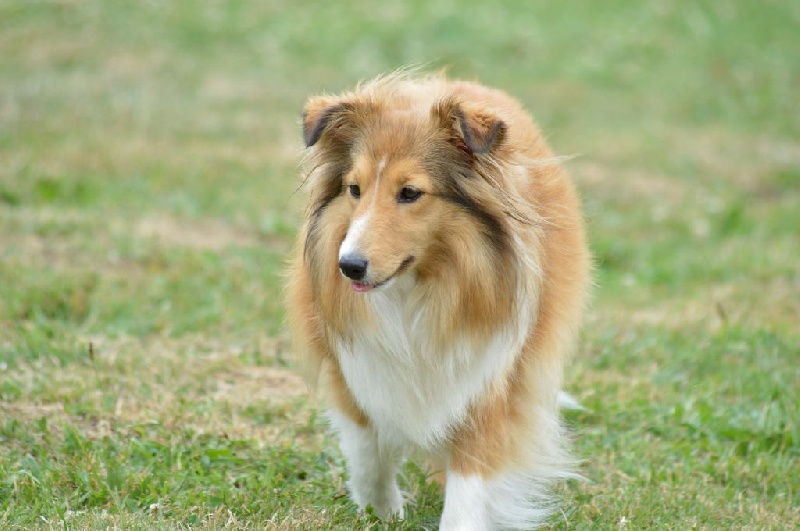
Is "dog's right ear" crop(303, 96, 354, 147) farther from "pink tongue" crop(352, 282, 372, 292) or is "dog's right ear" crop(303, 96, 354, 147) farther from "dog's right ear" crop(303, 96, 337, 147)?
"pink tongue" crop(352, 282, 372, 292)

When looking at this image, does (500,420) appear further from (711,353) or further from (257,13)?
(257,13)

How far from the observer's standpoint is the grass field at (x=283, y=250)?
4836 millimetres

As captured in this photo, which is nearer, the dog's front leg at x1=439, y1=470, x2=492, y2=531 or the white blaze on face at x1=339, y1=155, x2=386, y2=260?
the white blaze on face at x1=339, y1=155, x2=386, y2=260

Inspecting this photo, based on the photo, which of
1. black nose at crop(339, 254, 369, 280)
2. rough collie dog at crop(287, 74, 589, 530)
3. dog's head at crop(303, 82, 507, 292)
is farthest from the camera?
rough collie dog at crop(287, 74, 589, 530)

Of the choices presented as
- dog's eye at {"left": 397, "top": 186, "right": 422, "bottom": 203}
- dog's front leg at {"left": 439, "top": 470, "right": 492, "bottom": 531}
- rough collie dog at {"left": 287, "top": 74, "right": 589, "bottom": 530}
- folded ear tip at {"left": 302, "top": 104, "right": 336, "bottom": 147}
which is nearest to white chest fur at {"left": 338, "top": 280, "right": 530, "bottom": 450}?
rough collie dog at {"left": 287, "top": 74, "right": 589, "bottom": 530}

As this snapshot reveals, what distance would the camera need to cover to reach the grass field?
4.84 metres

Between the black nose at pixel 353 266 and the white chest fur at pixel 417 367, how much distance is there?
Answer: 347 millimetres

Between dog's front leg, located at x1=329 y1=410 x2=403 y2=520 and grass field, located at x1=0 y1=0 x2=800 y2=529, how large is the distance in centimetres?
13

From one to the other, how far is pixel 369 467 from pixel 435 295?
872mm

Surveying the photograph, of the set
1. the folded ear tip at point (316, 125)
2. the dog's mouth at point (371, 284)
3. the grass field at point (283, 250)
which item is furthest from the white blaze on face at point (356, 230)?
the grass field at point (283, 250)

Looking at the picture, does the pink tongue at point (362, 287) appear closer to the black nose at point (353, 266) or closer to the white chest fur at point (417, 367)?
the black nose at point (353, 266)

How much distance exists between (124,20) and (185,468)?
1050 centimetres

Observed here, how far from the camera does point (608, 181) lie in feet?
34.4

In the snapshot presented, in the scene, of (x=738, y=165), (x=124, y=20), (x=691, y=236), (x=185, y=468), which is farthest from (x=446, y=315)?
(x=124, y=20)
